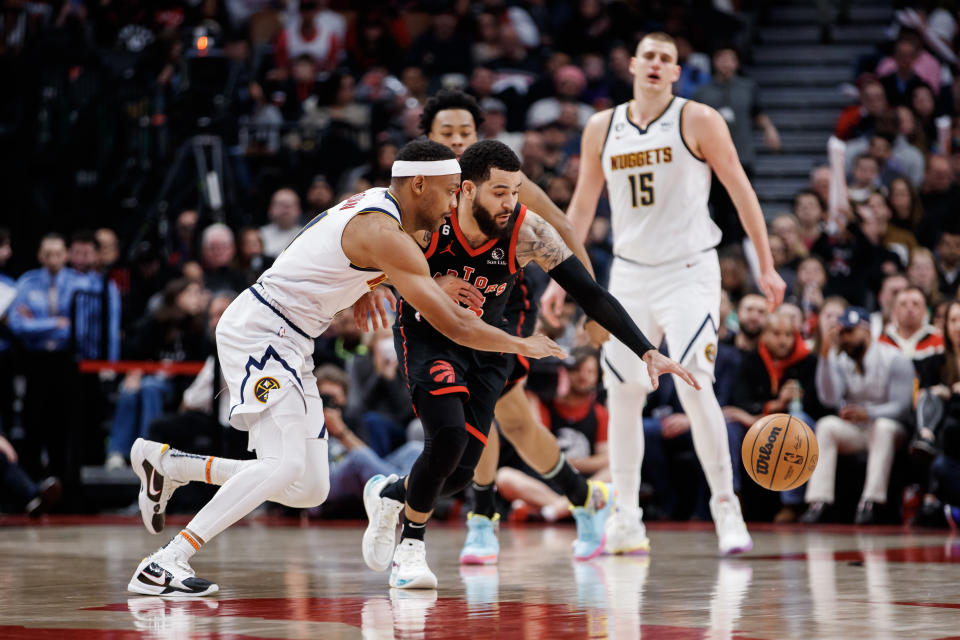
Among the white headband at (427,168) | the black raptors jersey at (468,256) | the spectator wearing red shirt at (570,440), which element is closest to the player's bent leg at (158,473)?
the black raptors jersey at (468,256)

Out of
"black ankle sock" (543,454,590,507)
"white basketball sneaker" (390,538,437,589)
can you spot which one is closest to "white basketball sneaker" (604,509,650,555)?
"black ankle sock" (543,454,590,507)

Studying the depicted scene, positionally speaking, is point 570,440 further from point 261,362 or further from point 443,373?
point 261,362

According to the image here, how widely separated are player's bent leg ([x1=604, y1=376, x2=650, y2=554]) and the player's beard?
5.17 feet

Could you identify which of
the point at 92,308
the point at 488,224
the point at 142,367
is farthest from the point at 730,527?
the point at 92,308

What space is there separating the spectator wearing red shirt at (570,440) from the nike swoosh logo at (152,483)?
469 cm

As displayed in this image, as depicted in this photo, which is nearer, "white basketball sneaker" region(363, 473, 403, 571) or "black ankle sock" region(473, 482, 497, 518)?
"white basketball sneaker" region(363, 473, 403, 571)

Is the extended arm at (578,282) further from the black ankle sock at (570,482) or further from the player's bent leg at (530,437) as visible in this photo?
the black ankle sock at (570,482)

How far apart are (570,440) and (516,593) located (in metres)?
4.81

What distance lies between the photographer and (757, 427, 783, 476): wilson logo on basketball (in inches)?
241

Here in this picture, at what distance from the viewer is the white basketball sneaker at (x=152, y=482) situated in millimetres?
5570

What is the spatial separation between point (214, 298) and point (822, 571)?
6654 mm

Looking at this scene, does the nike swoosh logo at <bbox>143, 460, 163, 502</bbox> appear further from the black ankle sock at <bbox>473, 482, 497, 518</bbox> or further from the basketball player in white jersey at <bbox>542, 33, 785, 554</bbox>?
the basketball player in white jersey at <bbox>542, 33, 785, 554</bbox>

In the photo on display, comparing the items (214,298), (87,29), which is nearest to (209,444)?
(214,298)

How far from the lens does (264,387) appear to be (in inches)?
203
